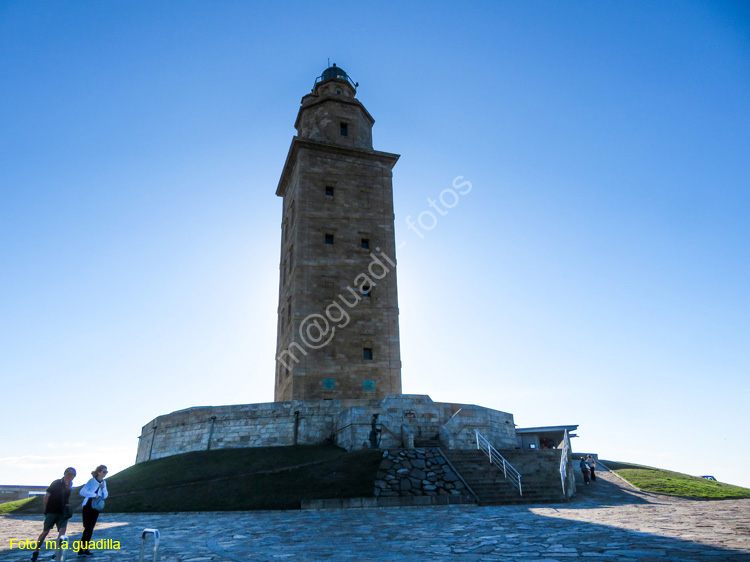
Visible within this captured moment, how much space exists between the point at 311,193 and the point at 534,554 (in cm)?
2911

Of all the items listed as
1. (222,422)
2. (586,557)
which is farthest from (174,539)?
(222,422)

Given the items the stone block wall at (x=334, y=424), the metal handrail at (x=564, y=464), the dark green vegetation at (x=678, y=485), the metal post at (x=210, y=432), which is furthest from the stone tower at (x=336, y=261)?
the dark green vegetation at (x=678, y=485)

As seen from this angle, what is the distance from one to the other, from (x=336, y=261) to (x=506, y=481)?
18298 mm

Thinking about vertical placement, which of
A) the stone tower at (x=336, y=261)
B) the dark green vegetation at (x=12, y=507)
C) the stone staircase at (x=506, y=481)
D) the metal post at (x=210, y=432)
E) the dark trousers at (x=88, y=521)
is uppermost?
the stone tower at (x=336, y=261)

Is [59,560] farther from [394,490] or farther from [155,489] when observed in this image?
[155,489]

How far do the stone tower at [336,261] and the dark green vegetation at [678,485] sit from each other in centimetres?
1320

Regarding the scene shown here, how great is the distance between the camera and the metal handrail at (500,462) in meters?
18.2

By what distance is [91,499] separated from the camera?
10070mm

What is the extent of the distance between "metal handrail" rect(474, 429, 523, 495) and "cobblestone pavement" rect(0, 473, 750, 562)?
218 centimetres

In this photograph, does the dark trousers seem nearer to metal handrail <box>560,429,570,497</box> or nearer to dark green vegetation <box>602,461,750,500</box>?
metal handrail <box>560,429,570,497</box>

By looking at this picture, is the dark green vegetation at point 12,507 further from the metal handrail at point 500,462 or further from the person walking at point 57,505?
the metal handrail at point 500,462

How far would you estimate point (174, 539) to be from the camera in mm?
11031

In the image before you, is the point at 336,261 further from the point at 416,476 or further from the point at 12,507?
the point at 12,507

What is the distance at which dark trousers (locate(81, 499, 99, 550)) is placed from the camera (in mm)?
9680
